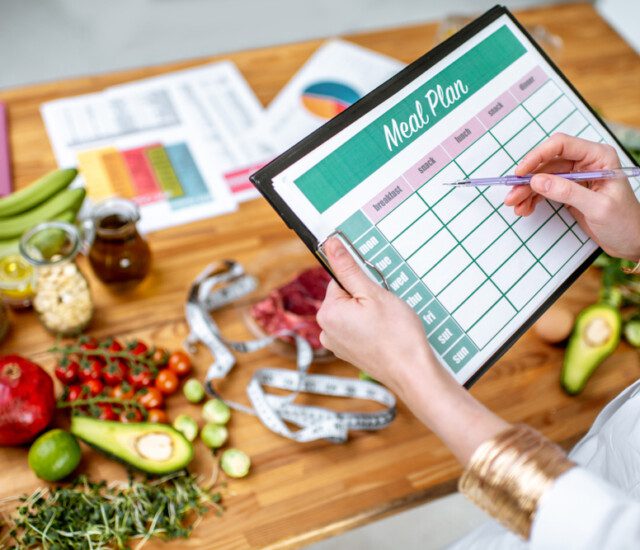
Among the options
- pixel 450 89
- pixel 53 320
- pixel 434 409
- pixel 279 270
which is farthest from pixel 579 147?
pixel 53 320

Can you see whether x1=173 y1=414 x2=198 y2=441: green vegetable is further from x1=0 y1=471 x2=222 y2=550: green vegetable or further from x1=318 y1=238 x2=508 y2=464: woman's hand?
x1=318 y1=238 x2=508 y2=464: woman's hand

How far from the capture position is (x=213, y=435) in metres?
1.10

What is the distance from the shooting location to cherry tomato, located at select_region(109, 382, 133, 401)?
3.73ft

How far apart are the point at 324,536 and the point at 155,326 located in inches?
19.5

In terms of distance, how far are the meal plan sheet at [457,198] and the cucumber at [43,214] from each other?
0.65 meters

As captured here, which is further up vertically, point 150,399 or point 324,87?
point 324,87

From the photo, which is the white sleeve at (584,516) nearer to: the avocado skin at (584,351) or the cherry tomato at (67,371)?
the avocado skin at (584,351)

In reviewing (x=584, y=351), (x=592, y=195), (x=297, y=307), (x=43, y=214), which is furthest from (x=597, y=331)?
(x=43, y=214)

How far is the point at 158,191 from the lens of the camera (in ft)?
4.84

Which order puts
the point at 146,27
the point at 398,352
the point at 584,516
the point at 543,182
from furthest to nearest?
1. the point at 146,27
2. the point at 543,182
3. the point at 398,352
4. the point at 584,516

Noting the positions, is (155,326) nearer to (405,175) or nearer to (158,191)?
(158,191)

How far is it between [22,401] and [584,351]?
3.21 feet

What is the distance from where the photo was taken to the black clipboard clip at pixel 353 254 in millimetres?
815

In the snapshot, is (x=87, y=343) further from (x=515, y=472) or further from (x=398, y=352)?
(x=515, y=472)
